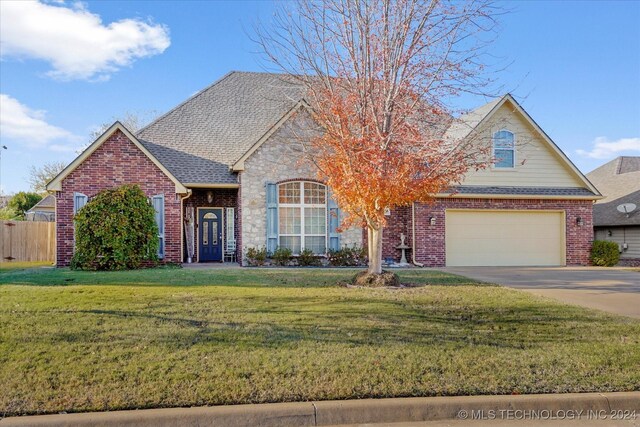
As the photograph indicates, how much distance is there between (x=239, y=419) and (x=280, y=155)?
41.5 ft

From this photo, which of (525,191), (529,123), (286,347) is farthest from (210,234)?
(286,347)

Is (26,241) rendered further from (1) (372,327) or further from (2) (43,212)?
(1) (372,327)

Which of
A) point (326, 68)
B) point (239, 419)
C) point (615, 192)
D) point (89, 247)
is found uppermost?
point (326, 68)

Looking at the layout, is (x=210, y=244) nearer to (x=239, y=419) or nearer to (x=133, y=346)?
(x=133, y=346)

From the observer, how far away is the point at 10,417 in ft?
13.8

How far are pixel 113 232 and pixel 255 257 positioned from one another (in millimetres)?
4315

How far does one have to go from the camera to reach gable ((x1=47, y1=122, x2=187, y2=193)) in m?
15.2

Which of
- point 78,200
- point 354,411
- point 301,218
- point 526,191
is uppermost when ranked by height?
point 526,191

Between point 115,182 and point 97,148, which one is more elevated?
point 97,148

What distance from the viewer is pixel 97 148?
51.0 ft

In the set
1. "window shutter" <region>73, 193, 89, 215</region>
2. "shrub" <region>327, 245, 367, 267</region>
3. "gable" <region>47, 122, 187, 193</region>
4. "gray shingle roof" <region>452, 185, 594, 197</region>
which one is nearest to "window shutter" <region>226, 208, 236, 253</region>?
"gable" <region>47, 122, 187, 193</region>

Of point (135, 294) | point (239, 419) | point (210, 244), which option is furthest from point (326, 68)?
point (210, 244)

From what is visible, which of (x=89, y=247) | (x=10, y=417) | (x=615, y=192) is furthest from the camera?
(x=615, y=192)

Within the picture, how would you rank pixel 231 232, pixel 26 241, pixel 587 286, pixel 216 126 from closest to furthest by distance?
pixel 587 286 < pixel 231 232 < pixel 216 126 < pixel 26 241
